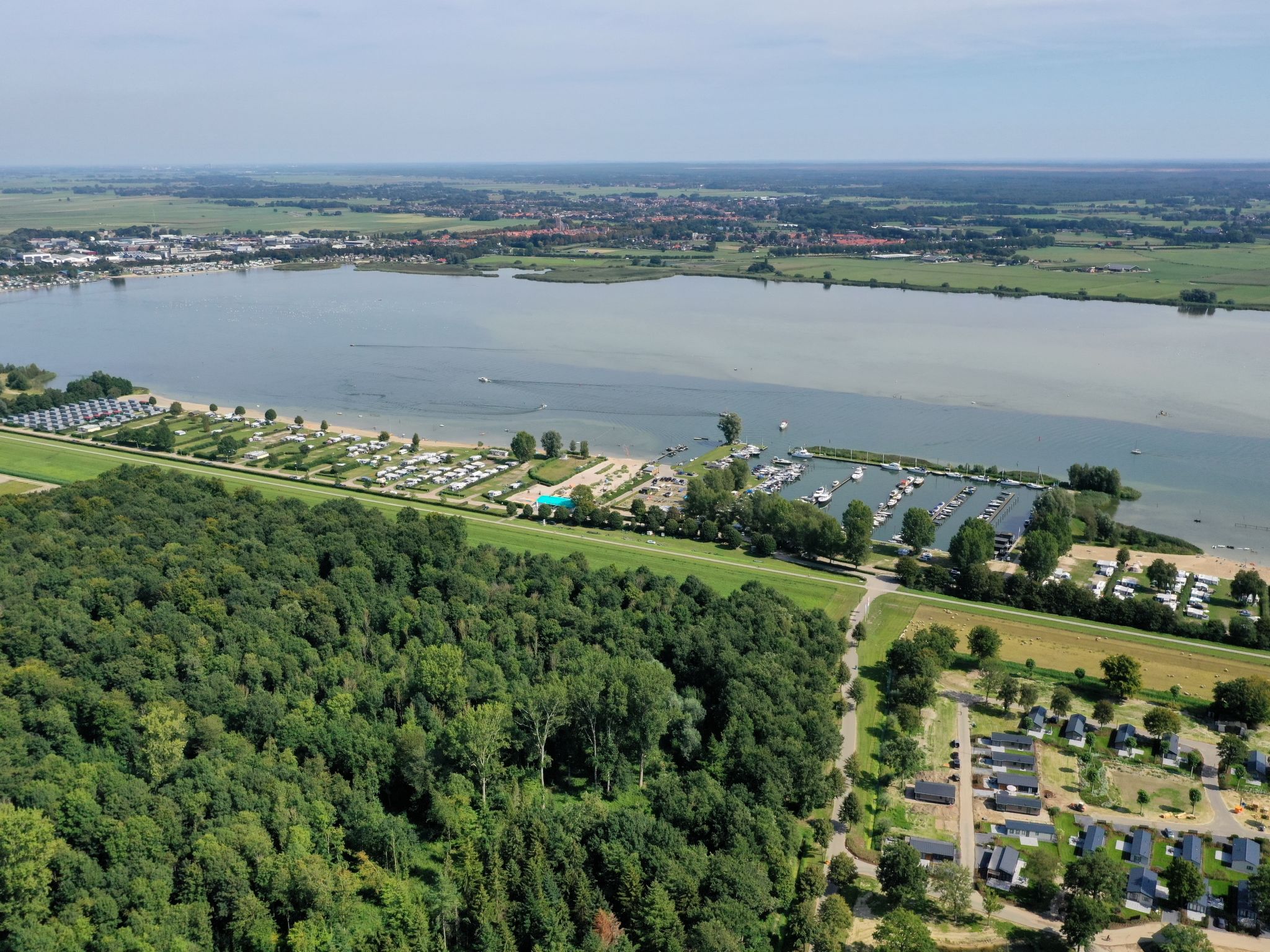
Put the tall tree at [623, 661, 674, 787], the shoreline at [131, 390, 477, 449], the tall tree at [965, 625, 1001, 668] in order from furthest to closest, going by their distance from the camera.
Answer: the shoreline at [131, 390, 477, 449], the tall tree at [965, 625, 1001, 668], the tall tree at [623, 661, 674, 787]

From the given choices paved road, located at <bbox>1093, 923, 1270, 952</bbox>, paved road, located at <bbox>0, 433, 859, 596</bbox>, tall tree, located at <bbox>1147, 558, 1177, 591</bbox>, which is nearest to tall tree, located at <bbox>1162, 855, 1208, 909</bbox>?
paved road, located at <bbox>1093, 923, 1270, 952</bbox>

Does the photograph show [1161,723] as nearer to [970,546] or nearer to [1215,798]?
[1215,798]

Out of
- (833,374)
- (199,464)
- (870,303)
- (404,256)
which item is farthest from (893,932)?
(404,256)

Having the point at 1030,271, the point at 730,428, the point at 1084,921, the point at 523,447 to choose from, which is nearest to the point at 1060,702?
Answer: the point at 1084,921

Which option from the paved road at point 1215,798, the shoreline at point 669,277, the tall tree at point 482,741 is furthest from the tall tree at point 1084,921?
the shoreline at point 669,277

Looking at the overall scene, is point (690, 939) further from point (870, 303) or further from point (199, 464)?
point (870, 303)

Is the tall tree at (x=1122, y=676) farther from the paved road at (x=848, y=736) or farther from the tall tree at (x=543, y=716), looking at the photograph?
the tall tree at (x=543, y=716)

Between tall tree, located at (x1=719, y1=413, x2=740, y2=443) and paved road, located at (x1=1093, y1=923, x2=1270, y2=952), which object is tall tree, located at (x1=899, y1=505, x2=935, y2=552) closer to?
tall tree, located at (x1=719, y1=413, x2=740, y2=443)
